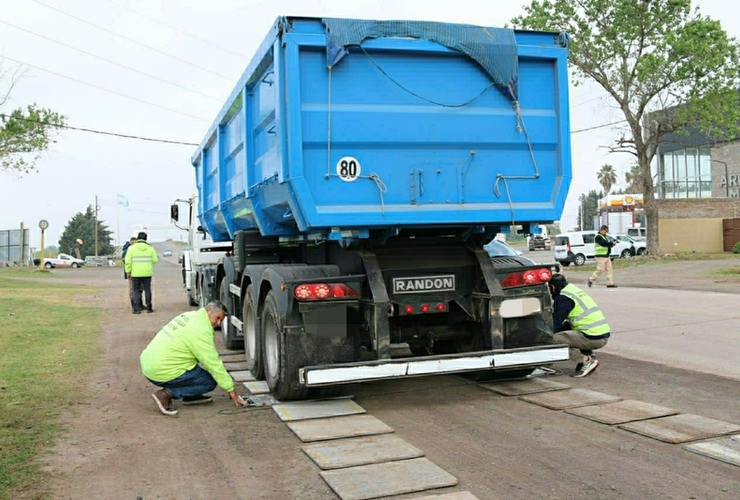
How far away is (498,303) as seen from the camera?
7.16 meters

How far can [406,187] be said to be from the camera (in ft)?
22.5

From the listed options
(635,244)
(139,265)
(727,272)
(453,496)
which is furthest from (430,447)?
(635,244)

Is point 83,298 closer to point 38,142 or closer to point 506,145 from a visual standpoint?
point 38,142

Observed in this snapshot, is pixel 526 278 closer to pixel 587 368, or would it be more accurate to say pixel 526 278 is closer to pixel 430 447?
pixel 587 368

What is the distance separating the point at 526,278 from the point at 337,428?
253cm

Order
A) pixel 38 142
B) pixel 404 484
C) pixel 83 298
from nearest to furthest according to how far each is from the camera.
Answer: pixel 404 484 < pixel 83 298 < pixel 38 142

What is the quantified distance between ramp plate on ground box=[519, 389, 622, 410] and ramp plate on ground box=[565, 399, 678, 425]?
0.13 m

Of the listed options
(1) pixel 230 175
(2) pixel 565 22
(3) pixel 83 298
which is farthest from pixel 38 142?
(1) pixel 230 175

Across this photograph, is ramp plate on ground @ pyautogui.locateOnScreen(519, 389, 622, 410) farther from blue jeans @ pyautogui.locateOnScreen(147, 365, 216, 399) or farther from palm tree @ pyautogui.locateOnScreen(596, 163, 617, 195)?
palm tree @ pyautogui.locateOnScreen(596, 163, 617, 195)

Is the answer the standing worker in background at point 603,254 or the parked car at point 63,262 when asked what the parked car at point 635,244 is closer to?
the standing worker in background at point 603,254

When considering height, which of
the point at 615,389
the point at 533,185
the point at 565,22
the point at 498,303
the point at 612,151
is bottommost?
the point at 615,389

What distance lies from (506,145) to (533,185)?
18.7 inches

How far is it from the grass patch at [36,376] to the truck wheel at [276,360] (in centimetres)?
192

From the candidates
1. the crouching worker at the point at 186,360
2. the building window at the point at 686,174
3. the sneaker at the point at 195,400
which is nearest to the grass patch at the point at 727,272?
the sneaker at the point at 195,400
